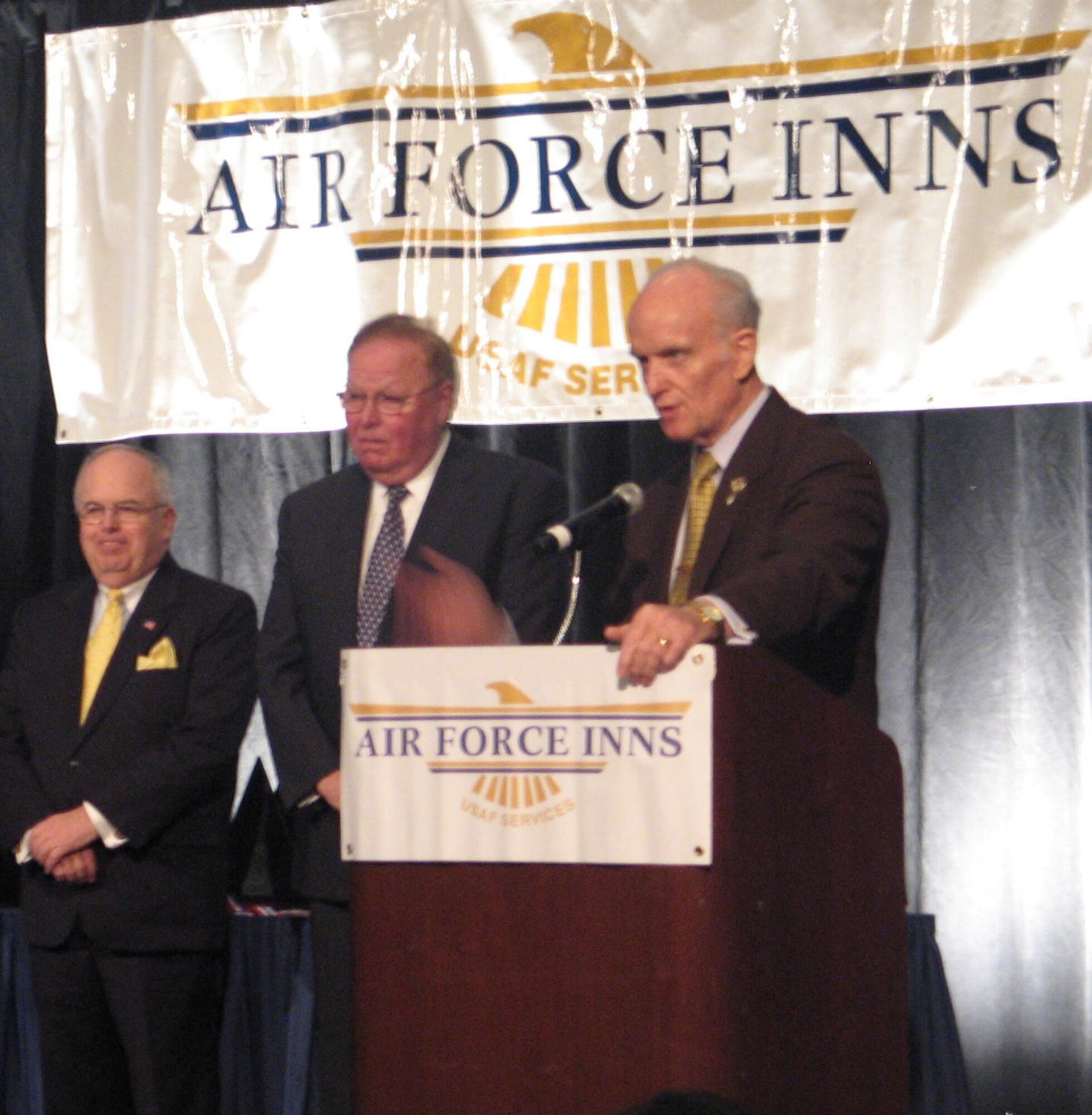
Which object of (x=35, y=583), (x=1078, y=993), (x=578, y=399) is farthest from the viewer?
(x=35, y=583)

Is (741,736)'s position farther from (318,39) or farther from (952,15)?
(318,39)

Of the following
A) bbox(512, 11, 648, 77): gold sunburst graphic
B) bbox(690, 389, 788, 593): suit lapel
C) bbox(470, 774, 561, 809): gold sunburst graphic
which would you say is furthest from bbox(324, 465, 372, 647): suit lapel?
bbox(512, 11, 648, 77): gold sunburst graphic

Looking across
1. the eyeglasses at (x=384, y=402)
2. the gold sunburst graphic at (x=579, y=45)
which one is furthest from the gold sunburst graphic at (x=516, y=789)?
the gold sunburst graphic at (x=579, y=45)

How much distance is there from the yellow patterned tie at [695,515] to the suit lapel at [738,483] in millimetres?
29

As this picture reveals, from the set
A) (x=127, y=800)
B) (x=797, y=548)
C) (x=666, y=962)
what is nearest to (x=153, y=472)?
(x=127, y=800)

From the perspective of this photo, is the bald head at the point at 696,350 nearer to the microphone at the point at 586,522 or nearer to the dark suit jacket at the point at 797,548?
the dark suit jacket at the point at 797,548

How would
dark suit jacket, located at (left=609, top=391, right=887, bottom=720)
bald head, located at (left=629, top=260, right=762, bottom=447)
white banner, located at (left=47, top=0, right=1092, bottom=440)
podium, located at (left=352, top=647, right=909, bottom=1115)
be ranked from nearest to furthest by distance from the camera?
podium, located at (left=352, top=647, right=909, bottom=1115) < dark suit jacket, located at (left=609, top=391, right=887, bottom=720) < bald head, located at (left=629, top=260, right=762, bottom=447) < white banner, located at (left=47, top=0, right=1092, bottom=440)

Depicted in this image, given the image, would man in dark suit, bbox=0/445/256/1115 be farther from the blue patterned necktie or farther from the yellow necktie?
the blue patterned necktie

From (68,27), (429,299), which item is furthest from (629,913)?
(68,27)

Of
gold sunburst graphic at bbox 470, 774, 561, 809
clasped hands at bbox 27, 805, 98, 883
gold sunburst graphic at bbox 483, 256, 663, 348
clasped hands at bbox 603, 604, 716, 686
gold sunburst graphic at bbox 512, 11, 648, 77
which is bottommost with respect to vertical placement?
clasped hands at bbox 27, 805, 98, 883

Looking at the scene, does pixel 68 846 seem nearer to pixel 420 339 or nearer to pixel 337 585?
pixel 337 585

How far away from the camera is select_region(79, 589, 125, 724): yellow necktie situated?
10.2 ft

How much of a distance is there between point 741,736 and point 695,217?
2.12 m

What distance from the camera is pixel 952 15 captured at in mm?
3330
